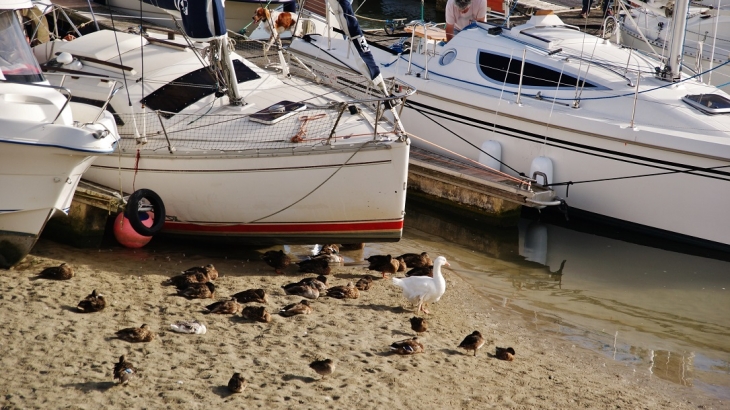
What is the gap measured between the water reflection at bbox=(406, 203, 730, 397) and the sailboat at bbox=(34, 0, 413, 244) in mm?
2135

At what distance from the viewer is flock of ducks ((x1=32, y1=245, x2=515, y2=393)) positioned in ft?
30.7

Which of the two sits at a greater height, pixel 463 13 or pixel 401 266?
pixel 463 13

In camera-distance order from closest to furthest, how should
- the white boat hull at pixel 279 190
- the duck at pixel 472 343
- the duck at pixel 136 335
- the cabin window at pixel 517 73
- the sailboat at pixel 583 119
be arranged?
the duck at pixel 136 335 < the duck at pixel 472 343 < the white boat hull at pixel 279 190 < the sailboat at pixel 583 119 < the cabin window at pixel 517 73

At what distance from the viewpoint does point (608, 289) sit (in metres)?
13.0

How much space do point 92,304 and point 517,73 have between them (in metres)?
8.60

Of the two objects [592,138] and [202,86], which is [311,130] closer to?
[202,86]

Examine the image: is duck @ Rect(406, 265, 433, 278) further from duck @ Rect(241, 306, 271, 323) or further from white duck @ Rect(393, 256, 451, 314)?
duck @ Rect(241, 306, 271, 323)

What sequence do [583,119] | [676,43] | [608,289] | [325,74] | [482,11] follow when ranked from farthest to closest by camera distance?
[482,11], [325,74], [676,43], [583,119], [608,289]

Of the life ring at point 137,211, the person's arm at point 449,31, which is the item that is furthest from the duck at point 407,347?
the person's arm at point 449,31

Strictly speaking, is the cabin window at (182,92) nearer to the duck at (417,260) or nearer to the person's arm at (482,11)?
the duck at (417,260)

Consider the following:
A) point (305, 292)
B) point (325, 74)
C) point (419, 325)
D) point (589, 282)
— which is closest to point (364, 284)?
point (305, 292)

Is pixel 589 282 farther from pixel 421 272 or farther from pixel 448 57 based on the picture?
pixel 448 57

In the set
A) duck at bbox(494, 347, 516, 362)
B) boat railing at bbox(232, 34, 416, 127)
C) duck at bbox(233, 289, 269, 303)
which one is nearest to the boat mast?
boat railing at bbox(232, 34, 416, 127)

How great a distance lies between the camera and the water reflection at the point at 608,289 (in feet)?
37.1
